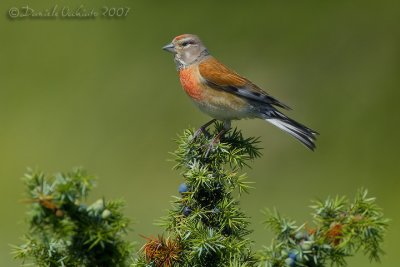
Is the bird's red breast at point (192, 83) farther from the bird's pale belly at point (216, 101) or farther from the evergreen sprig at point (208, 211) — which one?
the evergreen sprig at point (208, 211)

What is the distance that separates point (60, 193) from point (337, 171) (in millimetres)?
4811

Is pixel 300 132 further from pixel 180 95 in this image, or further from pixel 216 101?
pixel 180 95

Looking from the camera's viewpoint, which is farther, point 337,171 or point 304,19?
point 304,19

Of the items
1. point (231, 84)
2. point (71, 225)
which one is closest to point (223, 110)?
point (231, 84)

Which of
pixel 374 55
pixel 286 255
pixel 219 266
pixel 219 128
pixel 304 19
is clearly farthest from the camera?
pixel 304 19

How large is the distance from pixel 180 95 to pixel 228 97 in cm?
349

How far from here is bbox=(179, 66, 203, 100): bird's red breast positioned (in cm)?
332

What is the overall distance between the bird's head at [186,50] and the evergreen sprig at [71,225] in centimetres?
192

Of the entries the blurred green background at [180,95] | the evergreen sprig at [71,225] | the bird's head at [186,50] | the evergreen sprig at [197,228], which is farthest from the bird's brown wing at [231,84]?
the blurred green background at [180,95]

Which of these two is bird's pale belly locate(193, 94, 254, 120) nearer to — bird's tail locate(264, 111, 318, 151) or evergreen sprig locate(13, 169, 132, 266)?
bird's tail locate(264, 111, 318, 151)

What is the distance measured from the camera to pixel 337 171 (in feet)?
19.7

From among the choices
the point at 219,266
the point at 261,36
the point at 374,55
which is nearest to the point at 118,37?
the point at 261,36

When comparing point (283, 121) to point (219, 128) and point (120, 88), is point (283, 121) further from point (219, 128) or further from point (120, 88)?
point (120, 88)

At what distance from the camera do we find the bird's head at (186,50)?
3.50 metres
